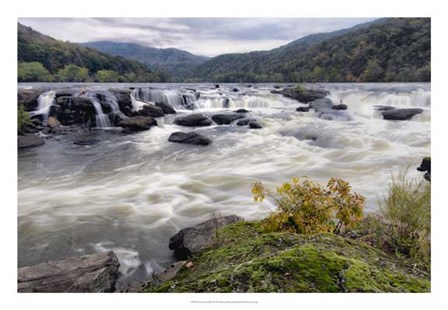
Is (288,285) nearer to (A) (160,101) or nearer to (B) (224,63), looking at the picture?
(B) (224,63)

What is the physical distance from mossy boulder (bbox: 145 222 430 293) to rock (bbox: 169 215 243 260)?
585mm

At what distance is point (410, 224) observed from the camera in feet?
11.3

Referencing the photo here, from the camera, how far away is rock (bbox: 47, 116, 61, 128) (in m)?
8.66

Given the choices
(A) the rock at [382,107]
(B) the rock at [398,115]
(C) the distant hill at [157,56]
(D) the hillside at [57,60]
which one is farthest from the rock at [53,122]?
(B) the rock at [398,115]

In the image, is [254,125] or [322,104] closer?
[322,104]

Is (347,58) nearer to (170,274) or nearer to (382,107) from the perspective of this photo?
(382,107)

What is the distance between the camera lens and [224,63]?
18.9 ft

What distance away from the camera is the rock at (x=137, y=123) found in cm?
1071

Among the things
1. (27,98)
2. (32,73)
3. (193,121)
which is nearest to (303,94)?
(193,121)

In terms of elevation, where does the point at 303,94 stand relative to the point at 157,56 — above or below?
below

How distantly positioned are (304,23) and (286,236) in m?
2.67

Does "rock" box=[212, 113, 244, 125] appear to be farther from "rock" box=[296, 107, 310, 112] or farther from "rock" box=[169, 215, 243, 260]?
"rock" box=[169, 215, 243, 260]

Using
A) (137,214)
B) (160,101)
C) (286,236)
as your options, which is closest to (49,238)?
(137,214)

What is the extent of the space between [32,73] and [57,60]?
4.27 ft
